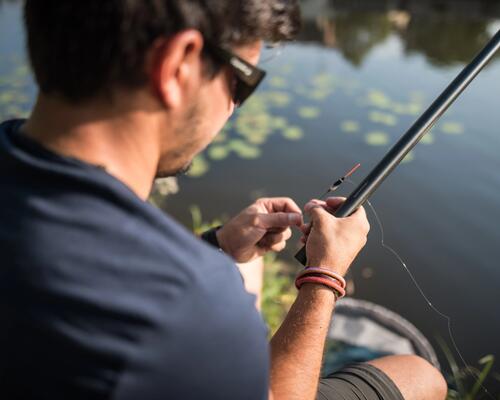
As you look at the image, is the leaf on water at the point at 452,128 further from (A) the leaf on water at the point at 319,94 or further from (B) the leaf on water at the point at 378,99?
(A) the leaf on water at the point at 319,94

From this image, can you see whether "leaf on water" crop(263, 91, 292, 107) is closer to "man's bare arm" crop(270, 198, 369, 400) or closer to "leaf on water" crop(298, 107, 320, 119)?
"leaf on water" crop(298, 107, 320, 119)

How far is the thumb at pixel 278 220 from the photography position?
1339 millimetres

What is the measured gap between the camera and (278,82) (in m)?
5.86

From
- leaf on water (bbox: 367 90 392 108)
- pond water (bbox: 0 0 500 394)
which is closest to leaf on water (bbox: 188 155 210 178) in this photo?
pond water (bbox: 0 0 500 394)

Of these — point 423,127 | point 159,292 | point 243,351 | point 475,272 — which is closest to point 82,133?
point 159,292

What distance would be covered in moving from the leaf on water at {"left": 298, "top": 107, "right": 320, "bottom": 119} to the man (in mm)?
4225

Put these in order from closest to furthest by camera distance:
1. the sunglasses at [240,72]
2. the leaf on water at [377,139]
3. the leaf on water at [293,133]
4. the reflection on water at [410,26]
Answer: the sunglasses at [240,72], the leaf on water at [377,139], the leaf on water at [293,133], the reflection on water at [410,26]

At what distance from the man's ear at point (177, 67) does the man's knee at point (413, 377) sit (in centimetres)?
112

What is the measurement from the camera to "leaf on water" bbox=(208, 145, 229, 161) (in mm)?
4227

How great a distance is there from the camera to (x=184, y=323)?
66 cm

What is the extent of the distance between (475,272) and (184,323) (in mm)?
2900

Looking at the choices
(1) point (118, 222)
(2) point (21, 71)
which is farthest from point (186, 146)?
(2) point (21, 71)

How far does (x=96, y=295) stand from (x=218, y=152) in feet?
12.1

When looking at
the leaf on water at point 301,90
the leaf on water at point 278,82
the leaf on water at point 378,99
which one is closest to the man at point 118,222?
the leaf on water at point 378,99
